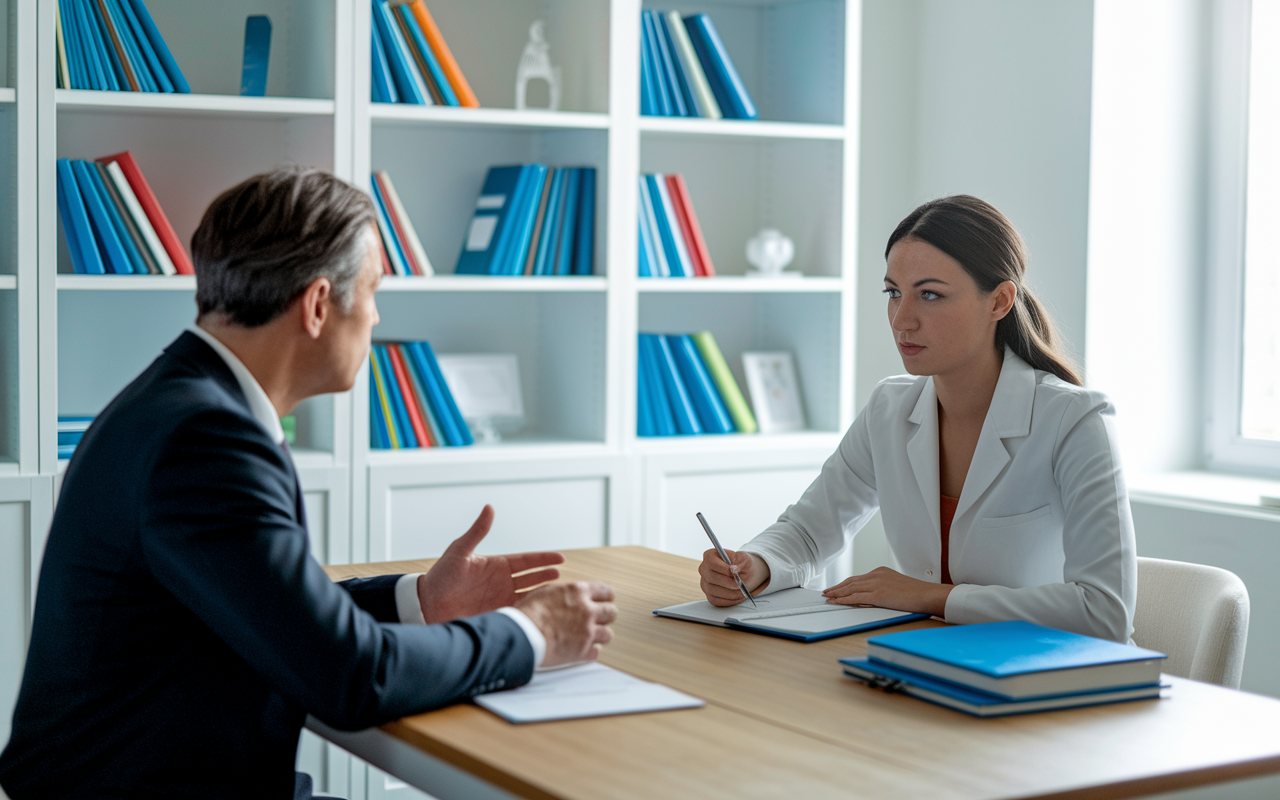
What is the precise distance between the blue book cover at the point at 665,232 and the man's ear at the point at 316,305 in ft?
6.81

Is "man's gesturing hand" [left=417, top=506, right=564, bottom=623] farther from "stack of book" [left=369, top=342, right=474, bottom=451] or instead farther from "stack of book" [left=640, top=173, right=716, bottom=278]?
"stack of book" [left=640, top=173, right=716, bottom=278]

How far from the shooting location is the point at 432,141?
11.1 ft

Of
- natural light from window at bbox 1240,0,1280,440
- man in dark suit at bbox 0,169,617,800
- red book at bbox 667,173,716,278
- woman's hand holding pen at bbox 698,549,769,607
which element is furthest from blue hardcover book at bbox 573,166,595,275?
man in dark suit at bbox 0,169,617,800

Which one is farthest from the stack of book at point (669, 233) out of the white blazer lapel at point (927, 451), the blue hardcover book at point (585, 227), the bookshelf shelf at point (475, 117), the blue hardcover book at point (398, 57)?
the white blazer lapel at point (927, 451)

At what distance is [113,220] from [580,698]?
78.2 inches

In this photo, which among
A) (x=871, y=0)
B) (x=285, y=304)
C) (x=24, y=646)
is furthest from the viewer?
(x=871, y=0)

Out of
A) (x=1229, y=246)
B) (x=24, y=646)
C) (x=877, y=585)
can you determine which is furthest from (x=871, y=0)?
(x=24, y=646)

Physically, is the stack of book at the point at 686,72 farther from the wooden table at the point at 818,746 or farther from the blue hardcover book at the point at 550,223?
the wooden table at the point at 818,746

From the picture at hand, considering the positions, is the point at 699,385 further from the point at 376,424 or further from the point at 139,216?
the point at 139,216

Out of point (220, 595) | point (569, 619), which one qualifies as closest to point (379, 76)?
point (569, 619)

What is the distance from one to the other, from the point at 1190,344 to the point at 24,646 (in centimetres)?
304

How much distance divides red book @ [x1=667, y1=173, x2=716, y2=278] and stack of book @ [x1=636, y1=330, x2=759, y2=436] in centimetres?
20

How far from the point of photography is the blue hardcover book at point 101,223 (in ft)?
9.14

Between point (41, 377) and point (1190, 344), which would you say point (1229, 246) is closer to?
point (1190, 344)
